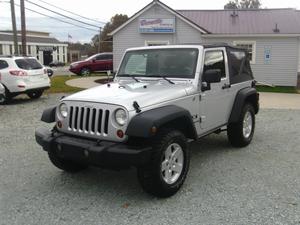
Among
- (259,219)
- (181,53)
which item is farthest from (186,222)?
(181,53)

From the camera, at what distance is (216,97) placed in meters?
6.00

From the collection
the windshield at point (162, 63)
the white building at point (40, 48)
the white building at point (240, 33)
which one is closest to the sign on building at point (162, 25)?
the white building at point (240, 33)

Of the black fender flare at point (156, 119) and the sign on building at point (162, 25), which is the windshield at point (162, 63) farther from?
the sign on building at point (162, 25)

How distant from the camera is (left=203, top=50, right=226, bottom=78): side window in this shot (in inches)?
231

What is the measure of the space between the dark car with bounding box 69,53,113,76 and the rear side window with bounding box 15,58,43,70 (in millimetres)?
14712

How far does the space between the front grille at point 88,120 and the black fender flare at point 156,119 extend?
378 mm

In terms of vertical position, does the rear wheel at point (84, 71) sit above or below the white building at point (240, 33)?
below

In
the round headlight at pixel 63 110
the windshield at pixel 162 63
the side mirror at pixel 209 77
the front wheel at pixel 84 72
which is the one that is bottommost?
the front wheel at pixel 84 72

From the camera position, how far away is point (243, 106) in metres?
6.81

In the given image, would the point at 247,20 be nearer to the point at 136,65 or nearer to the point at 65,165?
the point at 136,65

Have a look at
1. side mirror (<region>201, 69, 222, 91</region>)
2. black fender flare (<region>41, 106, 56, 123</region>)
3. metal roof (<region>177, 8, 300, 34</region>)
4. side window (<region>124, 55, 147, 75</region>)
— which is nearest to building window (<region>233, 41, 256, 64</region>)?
metal roof (<region>177, 8, 300, 34</region>)

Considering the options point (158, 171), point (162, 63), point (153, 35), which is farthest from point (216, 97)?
point (153, 35)

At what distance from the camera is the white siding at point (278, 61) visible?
20.6 metres

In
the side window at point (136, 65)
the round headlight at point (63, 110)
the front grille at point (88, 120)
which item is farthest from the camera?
the side window at point (136, 65)
